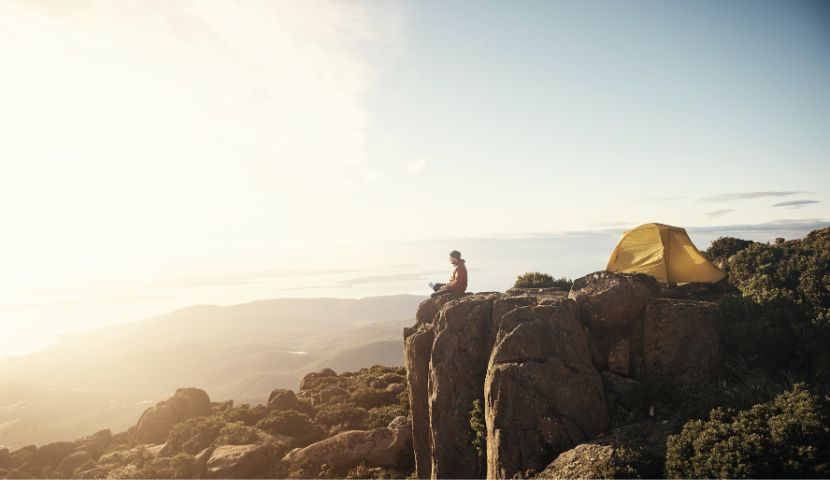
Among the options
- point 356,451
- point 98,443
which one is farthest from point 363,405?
point 98,443

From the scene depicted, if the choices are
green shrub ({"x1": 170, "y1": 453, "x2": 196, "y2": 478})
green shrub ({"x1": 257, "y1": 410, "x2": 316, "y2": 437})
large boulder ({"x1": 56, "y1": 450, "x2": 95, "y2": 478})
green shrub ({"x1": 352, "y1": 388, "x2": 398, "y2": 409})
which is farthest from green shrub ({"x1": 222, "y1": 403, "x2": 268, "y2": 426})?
large boulder ({"x1": 56, "y1": 450, "x2": 95, "y2": 478})

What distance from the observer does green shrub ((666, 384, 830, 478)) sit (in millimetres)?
12078

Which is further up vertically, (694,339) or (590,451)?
(694,339)

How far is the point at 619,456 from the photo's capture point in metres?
14.0

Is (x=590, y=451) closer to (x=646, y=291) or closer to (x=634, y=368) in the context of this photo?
(x=634, y=368)

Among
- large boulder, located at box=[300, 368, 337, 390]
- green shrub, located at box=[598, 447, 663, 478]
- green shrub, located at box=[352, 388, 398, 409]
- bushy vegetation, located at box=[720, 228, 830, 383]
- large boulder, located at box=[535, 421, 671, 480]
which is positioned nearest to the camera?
green shrub, located at box=[598, 447, 663, 478]

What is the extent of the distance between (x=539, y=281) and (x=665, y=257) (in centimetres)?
736

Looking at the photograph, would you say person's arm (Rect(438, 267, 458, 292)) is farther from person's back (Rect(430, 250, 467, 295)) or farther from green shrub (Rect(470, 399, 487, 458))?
green shrub (Rect(470, 399, 487, 458))

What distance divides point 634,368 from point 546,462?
216 inches

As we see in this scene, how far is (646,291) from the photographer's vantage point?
19.6 metres

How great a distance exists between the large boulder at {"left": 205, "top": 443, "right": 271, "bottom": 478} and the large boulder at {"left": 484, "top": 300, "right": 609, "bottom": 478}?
59.0 ft

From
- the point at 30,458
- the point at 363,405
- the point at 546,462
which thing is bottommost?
the point at 30,458

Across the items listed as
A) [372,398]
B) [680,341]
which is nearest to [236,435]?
[372,398]

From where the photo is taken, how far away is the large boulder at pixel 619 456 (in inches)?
533
